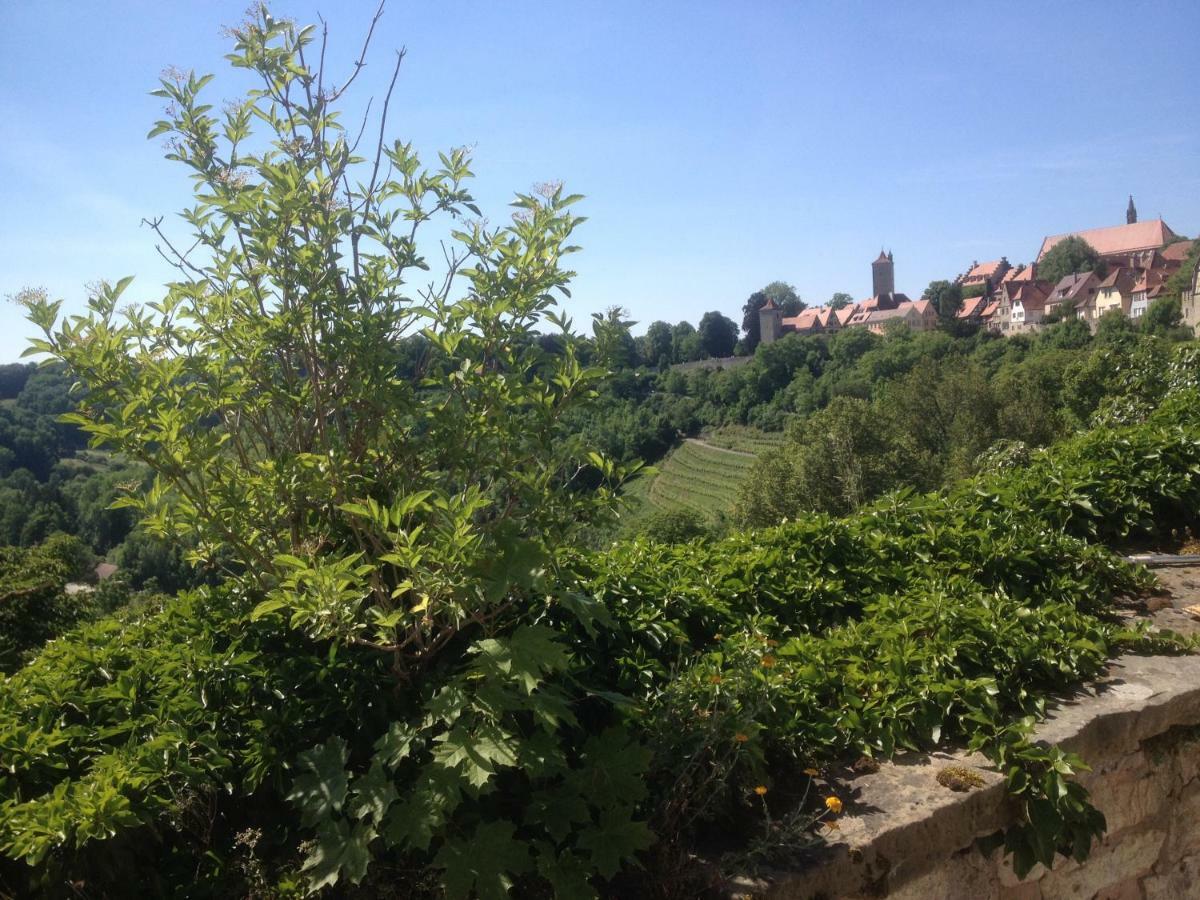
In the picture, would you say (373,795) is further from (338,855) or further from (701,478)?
(701,478)

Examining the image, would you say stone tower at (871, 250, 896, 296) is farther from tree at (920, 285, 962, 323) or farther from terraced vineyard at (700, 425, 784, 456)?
terraced vineyard at (700, 425, 784, 456)

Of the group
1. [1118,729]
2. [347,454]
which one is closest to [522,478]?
[347,454]

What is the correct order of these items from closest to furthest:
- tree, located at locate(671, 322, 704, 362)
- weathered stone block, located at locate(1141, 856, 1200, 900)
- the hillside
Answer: weathered stone block, located at locate(1141, 856, 1200, 900), the hillside, tree, located at locate(671, 322, 704, 362)

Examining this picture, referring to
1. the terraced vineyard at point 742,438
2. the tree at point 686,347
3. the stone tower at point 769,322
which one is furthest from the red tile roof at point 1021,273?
the terraced vineyard at point 742,438

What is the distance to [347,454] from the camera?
85.7 inches

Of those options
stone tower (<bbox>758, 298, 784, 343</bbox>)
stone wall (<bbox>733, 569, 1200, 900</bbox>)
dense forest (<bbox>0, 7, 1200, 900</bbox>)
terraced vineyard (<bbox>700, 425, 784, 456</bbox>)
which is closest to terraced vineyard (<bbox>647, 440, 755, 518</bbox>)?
terraced vineyard (<bbox>700, 425, 784, 456</bbox>)

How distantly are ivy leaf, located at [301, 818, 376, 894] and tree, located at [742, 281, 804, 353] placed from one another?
94981 mm

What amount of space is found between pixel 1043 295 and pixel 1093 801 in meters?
95.9

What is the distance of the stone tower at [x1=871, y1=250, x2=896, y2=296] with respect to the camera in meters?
126

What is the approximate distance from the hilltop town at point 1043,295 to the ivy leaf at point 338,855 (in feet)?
236

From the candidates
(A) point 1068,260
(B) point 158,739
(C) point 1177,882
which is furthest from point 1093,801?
(A) point 1068,260

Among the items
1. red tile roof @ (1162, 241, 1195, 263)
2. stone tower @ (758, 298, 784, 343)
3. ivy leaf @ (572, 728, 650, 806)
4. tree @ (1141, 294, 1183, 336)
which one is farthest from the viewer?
stone tower @ (758, 298, 784, 343)

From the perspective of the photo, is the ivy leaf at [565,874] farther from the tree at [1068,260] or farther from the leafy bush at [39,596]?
the tree at [1068,260]

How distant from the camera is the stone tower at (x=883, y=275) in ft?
413
